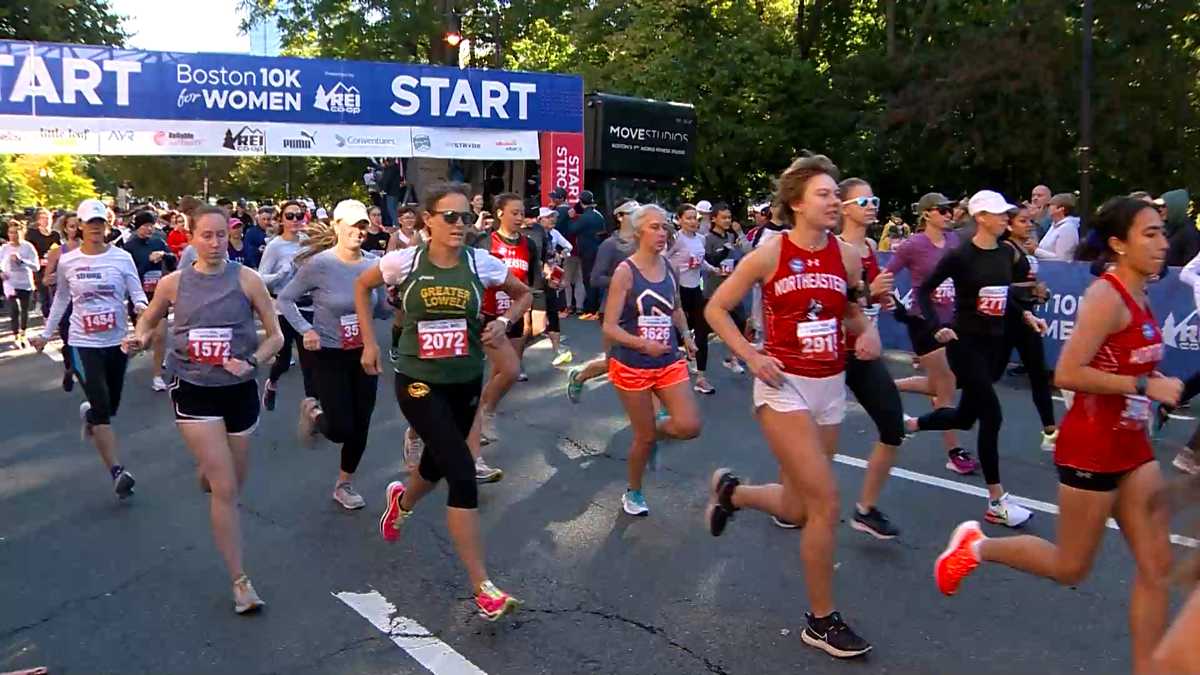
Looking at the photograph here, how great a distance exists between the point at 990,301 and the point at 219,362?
4129 mm

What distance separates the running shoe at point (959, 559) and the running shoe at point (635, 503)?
7.08ft

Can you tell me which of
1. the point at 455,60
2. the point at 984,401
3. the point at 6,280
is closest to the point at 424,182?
the point at 6,280

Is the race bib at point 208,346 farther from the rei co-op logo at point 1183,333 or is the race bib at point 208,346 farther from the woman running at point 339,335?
the rei co-op logo at point 1183,333

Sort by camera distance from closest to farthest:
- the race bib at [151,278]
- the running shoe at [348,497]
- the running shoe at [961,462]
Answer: the running shoe at [348,497]
the running shoe at [961,462]
the race bib at [151,278]

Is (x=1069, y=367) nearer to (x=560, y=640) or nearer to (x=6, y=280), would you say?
(x=560, y=640)

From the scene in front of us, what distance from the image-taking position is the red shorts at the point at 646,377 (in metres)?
6.08

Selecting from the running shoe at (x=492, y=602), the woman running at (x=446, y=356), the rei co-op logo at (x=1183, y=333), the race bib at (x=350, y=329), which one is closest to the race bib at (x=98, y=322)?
the race bib at (x=350, y=329)

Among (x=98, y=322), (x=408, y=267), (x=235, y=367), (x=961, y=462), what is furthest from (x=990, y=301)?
(x=98, y=322)

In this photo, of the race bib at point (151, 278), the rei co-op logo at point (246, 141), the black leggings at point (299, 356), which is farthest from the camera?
the rei co-op logo at point (246, 141)

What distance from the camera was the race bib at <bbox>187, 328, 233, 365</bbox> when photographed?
4906mm

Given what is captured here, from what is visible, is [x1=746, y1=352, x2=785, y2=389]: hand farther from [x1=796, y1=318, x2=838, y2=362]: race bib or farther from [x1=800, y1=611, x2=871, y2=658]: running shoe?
[x1=800, y1=611, x2=871, y2=658]: running shoe

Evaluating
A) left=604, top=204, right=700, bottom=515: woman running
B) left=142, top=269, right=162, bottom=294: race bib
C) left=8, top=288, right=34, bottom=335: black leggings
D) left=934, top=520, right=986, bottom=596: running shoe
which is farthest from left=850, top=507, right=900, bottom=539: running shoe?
left=8, top=288, right=34, bottom=335: black leggings

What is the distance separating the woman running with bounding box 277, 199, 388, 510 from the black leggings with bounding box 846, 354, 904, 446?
8.89 feet

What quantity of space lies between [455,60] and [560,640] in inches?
1203
